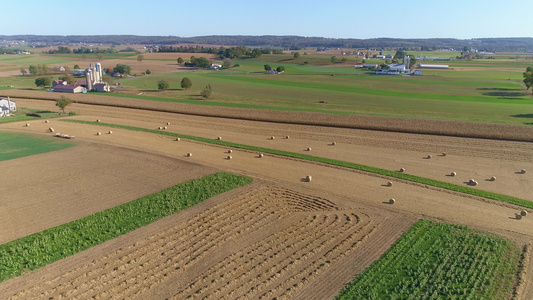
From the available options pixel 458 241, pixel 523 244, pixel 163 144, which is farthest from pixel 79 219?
pixel 523 244

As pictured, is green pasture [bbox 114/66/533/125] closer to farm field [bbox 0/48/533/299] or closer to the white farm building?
farm field [bbox 0/48/533/299]

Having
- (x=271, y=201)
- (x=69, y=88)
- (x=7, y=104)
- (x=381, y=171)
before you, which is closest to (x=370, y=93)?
(x=381, y=171)

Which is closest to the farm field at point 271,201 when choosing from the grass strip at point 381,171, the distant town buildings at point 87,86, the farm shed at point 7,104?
the grass strip at point 381,171

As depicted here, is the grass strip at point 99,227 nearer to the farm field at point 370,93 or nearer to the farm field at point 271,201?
the farm field at point 271,201

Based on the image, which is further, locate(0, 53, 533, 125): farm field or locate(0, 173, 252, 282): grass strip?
locate(0, 53, 533, 125): farm field

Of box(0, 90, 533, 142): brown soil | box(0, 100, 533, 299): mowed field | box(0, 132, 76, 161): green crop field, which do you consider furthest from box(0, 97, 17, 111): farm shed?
box(0, 100, 533, 299): mowed field
